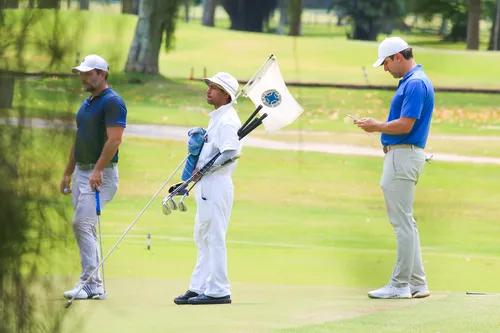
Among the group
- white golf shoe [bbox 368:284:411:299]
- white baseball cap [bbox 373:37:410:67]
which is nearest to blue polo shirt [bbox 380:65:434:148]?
white baseball cap [bbox 373:37:410:67]

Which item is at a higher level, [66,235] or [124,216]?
[66,235]

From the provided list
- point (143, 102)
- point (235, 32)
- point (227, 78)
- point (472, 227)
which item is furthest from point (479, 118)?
point (227, 78)

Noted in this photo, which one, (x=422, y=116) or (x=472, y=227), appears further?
(x=472, y=227)

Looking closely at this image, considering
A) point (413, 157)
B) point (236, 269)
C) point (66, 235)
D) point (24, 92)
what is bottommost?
point (236, 269)

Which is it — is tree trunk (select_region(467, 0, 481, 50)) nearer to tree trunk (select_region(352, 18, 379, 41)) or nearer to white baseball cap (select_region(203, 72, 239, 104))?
tree trunk (select_region(352, 18, 379, 41))

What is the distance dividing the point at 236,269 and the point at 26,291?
19.2 feet

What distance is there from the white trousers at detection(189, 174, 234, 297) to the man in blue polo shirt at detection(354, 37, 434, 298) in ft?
2.86

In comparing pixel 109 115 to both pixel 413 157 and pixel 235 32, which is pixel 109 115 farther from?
pixel 235 32

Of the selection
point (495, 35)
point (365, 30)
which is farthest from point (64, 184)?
point (365, 30)

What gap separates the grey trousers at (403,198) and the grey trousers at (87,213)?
159 centimetres

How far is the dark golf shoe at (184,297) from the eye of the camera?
7.33 metres

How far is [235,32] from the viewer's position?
35219 mm

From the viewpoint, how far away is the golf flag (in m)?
7.57

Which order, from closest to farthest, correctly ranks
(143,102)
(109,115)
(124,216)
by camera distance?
(109,115) → (124,216) → (143,102)
